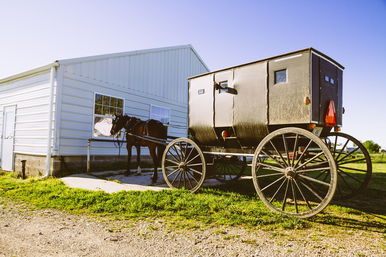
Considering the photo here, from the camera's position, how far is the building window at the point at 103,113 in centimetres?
919

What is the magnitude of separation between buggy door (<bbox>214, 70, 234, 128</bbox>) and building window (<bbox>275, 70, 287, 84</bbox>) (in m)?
1.00

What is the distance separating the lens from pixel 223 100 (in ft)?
16.6

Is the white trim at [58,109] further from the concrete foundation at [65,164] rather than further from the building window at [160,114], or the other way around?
A: the building window at [160,114]

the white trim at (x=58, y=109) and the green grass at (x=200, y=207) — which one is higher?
the white trim at (x=58, y=109)

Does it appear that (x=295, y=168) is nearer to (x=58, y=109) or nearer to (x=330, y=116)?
(x=330, y=116)

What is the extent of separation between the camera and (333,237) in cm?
296

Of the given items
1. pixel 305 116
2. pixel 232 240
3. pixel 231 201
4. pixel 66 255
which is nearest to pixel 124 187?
pixel 231 201

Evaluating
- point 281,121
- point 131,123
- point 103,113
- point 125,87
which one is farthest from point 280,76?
point 125,87

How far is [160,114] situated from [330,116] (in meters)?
9.17

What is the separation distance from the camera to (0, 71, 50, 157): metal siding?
828 centimetres

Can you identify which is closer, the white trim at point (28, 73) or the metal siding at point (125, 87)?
the white trim at point (28, 73)

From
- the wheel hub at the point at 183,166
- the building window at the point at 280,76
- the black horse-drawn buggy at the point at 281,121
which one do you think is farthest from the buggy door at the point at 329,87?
the wheel hub at the point at 183,166

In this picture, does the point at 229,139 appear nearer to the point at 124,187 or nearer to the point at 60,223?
the point at 124,187

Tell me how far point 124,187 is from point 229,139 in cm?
310
